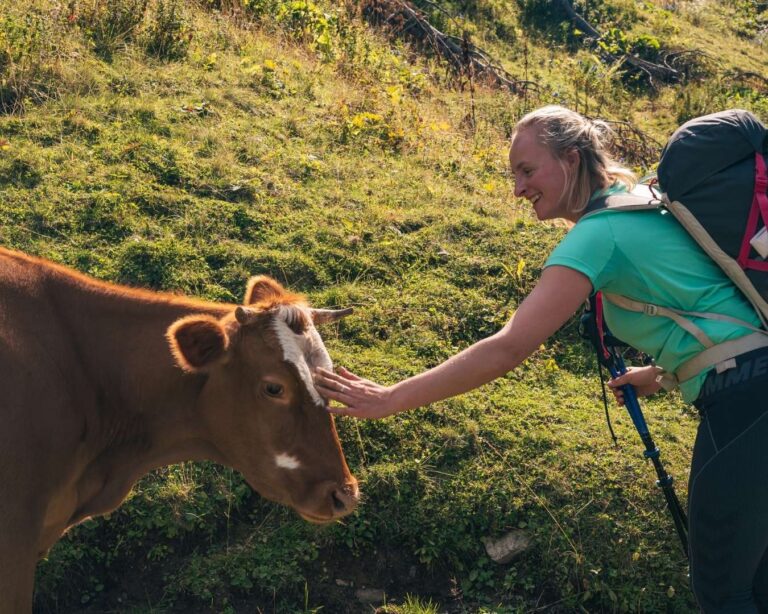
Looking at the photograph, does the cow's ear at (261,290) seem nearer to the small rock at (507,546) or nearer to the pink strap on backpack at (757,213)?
the small rock at (507,546)

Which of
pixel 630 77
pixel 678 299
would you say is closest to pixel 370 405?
pixel 678 299

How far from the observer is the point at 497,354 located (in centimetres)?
392

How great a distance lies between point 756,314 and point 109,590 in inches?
168

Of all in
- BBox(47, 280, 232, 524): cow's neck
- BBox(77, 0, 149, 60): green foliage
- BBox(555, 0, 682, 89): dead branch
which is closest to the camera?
BBox(47, 280, 232, 524): cow's neck

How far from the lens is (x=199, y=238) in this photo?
8.28 meters

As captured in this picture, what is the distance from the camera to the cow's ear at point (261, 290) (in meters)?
5.30

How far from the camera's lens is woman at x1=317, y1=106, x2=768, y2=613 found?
387 cm

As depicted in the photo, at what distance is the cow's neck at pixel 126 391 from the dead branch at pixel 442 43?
935 centimetres

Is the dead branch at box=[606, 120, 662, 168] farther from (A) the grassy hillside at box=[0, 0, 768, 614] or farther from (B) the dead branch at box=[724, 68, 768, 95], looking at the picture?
(B) the dead branch at box=[724, 68, 768, 95]

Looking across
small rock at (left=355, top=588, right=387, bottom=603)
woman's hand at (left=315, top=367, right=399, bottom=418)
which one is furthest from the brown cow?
small rock at (left=355, top=588, right=387, bottom=603)

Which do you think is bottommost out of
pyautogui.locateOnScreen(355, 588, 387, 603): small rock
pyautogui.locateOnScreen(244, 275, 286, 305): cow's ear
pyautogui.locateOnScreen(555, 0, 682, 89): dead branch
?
pyautogui.locateOnScreen(355, 588, 387, 603): small rock

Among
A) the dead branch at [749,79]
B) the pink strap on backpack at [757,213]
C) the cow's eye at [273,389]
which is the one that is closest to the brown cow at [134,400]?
the cow's eye at [273,389]

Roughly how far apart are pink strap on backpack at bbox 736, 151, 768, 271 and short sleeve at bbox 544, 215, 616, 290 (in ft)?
1.76

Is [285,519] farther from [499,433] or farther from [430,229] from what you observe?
[430,229]
